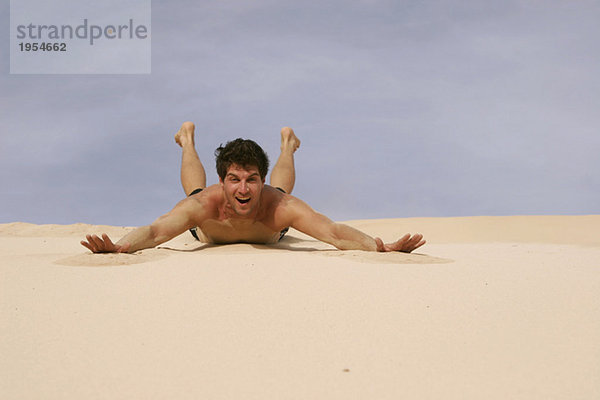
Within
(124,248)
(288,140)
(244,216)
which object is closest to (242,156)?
(244,216)

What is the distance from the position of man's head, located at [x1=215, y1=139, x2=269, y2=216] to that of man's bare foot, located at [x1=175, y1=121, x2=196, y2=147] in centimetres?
251

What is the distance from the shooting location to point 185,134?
6.95 metres

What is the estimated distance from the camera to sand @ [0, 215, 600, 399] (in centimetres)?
164

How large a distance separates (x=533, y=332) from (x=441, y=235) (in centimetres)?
769

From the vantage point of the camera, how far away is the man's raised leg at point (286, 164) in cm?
648

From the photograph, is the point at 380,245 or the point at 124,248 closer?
the point at 124,248

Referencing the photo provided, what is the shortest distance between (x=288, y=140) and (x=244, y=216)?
266cm

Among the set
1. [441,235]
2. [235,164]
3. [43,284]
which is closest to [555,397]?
Answer: [43,284]

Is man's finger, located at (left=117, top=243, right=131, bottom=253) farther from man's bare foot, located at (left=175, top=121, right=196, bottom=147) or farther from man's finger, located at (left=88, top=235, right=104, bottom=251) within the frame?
man's bare foot, located at (left=175, top=121, right=196, bottom=147)

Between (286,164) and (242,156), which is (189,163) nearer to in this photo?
(286,164)

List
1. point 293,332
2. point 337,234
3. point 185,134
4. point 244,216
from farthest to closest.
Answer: point 185,134, point 244,216, point 337,234, point 293,332

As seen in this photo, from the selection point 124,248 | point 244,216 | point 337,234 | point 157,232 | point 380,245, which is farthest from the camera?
point 244,216

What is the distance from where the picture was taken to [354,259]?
3658mm

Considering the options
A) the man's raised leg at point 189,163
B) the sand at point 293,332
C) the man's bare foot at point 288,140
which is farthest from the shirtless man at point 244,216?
the man's bare foot at point 288,140
